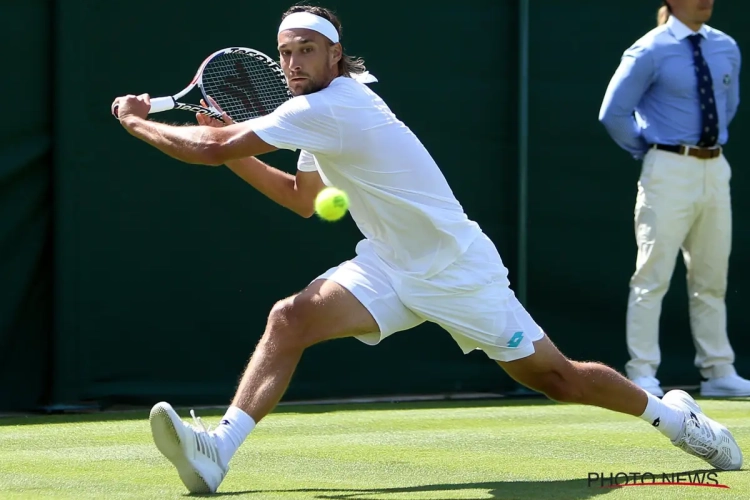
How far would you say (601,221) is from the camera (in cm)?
759

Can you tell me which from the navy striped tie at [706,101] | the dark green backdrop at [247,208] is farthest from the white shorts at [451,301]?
the navy striped tie at [706,101]

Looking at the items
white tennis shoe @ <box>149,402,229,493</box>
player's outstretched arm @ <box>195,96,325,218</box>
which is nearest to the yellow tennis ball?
player's outstretched arm @ <box>195,96,325,218</box>

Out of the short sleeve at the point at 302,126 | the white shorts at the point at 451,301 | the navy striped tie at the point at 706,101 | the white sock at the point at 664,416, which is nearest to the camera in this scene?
the short sleeve at the point at 302,126

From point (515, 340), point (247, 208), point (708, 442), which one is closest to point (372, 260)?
point (515, 340)

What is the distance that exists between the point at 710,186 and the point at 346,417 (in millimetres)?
2281

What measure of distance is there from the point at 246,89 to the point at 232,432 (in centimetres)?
153

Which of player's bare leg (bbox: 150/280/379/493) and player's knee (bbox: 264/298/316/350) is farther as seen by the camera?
player's knee (bbox: 264/298/316/350)

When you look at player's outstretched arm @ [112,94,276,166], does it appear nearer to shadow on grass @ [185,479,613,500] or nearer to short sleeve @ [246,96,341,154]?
short sleeve @ [246,96,341,154]

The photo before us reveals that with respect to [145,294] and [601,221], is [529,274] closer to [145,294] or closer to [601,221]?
[601,221]

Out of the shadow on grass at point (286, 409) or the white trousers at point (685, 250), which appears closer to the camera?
the shadow on grass at point (286, 409)

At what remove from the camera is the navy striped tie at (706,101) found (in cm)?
691

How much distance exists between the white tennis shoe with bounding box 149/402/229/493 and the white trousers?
3.63 m

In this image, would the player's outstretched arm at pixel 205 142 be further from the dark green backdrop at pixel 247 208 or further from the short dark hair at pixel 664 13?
the short dark hair at pixel 664 13

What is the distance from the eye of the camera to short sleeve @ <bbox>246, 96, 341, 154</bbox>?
4.03 metres
